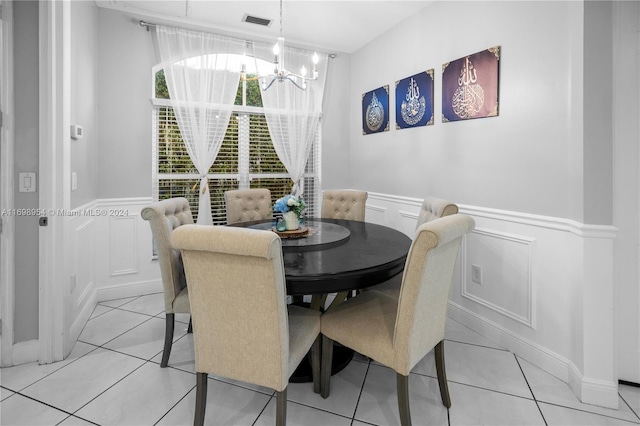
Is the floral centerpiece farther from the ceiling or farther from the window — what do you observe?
the ceiling

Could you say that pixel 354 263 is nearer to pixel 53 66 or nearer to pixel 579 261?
pixel 579 261

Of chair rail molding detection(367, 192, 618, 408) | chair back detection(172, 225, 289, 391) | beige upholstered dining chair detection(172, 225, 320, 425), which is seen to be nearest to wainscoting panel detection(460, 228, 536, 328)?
chair rail molding detection(367, 192, 618, 408)

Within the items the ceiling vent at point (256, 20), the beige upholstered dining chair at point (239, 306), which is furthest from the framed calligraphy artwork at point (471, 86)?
the beige upholstered dining chair at point (239, 306)

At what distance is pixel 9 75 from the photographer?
2.05 meters

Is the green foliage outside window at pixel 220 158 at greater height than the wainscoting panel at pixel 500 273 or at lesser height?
greater

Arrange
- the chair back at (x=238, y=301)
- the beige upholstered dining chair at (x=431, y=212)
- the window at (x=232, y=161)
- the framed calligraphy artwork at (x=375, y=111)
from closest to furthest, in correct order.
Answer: the chair back at (x=238, y=301) → the beige upholstered dining chair at (x=431, y=212) → the window at (x=232, y=161) → the framed calligraphy artwork at (x=375, y=111)

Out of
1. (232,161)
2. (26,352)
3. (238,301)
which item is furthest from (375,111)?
(26,352)

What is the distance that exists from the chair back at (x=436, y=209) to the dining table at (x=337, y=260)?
0.23m

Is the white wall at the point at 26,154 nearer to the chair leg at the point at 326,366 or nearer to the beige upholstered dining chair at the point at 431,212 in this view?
the chair leg at the point at 326,366

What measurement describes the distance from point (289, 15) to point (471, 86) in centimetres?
187

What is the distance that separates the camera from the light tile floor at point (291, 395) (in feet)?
5.52

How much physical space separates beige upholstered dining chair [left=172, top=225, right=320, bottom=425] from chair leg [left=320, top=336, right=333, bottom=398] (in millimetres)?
287

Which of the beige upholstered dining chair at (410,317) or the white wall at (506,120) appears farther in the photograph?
the white wall at (506,120)

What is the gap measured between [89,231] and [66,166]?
34.2 inches
